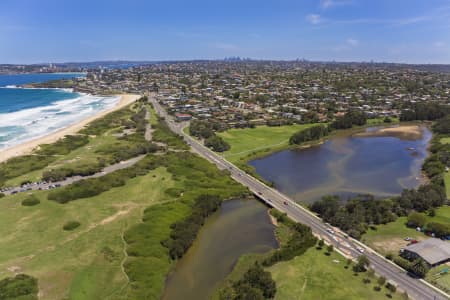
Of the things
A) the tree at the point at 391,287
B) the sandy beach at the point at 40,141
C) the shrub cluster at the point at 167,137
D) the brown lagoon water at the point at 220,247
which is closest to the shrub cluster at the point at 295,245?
the brown lagoon water at the point at 220,247

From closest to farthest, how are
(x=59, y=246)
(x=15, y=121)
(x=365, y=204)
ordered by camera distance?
1. (x=59, y=246)
2. (x=365, y=204)
3. (x=15, y=121)

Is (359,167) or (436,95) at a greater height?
(436,95)

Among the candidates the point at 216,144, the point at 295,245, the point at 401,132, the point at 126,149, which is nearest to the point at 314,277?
the point at 295,245

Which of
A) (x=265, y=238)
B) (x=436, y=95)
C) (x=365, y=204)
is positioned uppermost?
(x=436, y=95)

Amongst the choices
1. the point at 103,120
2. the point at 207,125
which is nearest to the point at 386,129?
the point at 207,125

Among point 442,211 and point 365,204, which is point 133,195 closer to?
point 365,204

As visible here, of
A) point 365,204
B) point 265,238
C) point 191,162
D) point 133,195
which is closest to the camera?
point 265,238
